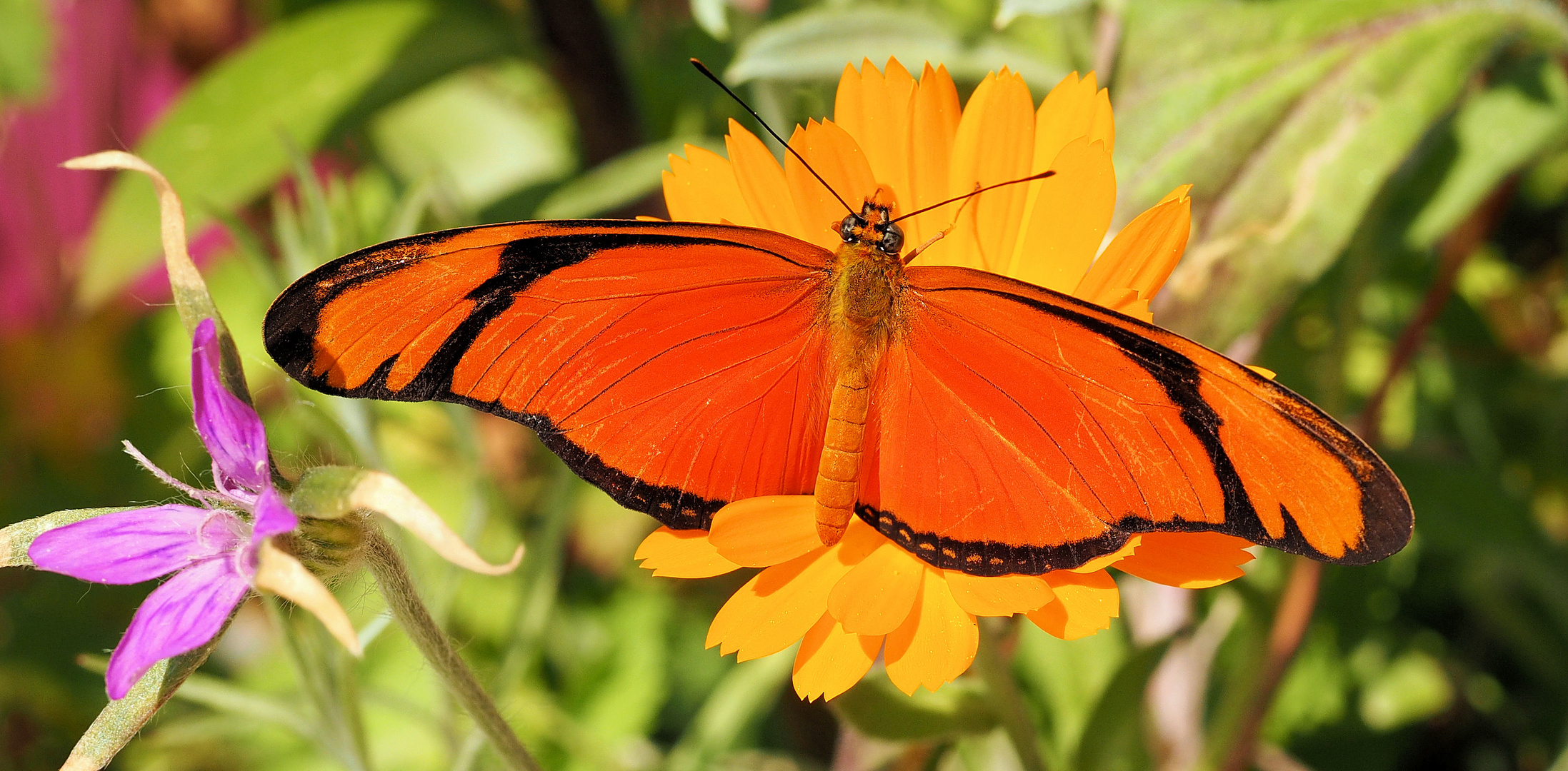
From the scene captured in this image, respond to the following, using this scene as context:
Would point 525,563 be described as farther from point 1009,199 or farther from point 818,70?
point 1009,199

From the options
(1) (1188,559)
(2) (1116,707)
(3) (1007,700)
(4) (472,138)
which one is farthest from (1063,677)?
(4) (472,138)

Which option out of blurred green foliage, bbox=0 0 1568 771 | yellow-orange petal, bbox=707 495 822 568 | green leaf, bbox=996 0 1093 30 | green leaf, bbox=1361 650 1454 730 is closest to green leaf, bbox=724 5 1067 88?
blurred green foliage, bbox=0 0 1568 771

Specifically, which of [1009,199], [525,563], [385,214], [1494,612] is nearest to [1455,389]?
[1494,612]

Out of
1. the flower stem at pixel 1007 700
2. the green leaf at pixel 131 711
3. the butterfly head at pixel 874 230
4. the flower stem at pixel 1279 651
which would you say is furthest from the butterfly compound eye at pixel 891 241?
the flower stem at pixel 1279 651

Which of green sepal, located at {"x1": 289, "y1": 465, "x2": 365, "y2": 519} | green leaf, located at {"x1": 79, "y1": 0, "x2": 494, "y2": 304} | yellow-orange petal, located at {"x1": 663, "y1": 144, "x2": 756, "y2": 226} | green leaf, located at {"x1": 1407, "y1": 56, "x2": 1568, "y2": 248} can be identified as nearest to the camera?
green sepal, located at {"x1": 289, "y1": 465, "x2": 365, "y2": 519}

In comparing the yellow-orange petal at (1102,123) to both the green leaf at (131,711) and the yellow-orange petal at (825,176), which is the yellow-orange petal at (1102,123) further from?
the green leaf at (131,711)

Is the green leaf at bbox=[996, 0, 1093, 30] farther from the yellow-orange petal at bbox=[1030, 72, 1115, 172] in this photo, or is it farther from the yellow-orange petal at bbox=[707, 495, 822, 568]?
the yellow-orange petal at bbox=[707, 495, 822, 568]

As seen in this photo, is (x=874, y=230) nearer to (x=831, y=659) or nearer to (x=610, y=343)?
(x=610, y=343)
